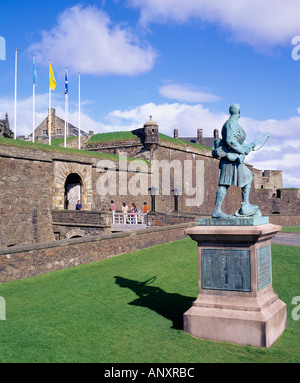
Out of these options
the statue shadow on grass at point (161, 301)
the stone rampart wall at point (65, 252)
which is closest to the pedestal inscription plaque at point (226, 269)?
the statue shadow on grass at point (161, 301)

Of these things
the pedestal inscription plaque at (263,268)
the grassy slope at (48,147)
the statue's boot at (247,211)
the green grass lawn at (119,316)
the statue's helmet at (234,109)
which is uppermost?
the grassy slope at (48,147)

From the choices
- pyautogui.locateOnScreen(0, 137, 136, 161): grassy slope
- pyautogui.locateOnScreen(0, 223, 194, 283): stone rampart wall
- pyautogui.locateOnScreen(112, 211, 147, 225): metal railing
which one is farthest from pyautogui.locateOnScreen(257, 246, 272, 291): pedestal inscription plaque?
pyautogui.locateOnScreen(0, 137, 136, 161): grassy slope

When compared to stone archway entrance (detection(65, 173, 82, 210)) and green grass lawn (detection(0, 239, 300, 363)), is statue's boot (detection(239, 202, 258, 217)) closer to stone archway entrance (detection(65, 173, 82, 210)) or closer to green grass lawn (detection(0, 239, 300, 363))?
green grass lawn (detection(0, 239, 300, 363))

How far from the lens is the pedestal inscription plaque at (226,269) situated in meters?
5.39

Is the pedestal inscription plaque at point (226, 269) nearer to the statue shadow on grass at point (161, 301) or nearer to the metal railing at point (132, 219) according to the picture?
the statue shadow on grass at point (161, 301)

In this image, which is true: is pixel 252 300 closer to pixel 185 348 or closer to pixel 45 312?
pixel 185 348

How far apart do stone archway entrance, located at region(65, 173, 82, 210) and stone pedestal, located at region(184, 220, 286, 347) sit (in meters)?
17.2

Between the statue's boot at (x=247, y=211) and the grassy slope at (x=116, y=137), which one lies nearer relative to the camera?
the statue's boot at (x=247, y=211)

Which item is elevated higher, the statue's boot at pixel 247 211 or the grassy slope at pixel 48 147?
the grassy slope at pixel 48 147

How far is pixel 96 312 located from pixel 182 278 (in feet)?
8.93

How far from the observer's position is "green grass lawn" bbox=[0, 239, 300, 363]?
15.8ft

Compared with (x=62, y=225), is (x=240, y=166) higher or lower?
higher
